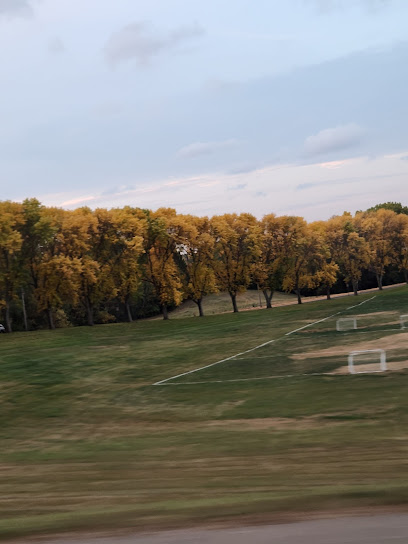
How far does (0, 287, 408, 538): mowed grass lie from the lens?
23.6ft

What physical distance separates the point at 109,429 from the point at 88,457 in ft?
13.9

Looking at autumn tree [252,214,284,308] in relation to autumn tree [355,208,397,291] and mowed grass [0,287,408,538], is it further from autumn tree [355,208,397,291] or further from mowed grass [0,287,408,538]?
mowed grass [0,287,408,538]

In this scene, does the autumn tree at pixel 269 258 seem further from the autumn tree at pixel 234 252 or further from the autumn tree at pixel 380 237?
the autumn tree at pixel 380 237

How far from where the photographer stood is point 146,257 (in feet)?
253

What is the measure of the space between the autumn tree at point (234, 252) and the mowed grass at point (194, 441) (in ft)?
153

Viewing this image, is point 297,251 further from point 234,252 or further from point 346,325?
point 346,325

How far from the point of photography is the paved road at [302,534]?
556 cm

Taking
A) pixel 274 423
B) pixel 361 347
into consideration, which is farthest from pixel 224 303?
pixel 274 423

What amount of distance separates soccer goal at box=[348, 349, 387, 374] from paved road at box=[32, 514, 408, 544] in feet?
55.4

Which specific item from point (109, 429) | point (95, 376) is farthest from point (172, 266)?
point (109, 429)

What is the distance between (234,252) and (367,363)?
57.4m

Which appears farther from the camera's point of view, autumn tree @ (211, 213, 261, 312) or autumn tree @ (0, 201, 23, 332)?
autumn tree @ (211, 213, 261, 312)

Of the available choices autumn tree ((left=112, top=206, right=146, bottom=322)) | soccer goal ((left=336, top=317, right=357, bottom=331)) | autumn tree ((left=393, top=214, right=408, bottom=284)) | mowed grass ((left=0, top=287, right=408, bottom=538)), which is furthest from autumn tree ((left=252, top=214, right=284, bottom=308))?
mowed grass ((left=0, top=287, right=408, bottom=538))

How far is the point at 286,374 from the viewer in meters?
24.6
